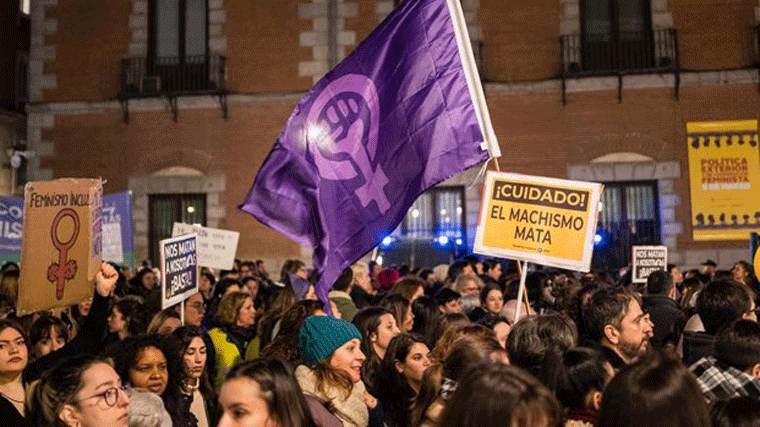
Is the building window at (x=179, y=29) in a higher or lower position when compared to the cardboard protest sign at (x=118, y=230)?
higher

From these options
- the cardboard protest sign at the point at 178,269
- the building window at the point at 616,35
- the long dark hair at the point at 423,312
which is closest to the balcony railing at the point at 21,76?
the building window at the point at 616,35

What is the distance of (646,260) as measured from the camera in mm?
12523

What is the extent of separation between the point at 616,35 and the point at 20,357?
16.2 metres

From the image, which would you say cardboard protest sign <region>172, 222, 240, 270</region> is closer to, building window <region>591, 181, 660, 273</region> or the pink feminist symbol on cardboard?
the pink feminist symbol on cardboard

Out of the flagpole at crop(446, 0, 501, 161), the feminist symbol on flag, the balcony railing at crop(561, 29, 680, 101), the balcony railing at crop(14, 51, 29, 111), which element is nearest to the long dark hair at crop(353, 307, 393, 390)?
the feminist symbol on flag

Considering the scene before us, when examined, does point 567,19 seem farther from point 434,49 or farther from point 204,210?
point 434,49

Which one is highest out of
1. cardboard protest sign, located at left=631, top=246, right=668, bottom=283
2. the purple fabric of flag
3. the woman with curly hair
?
the purple fabric of flag

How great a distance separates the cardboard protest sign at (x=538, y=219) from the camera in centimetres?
753

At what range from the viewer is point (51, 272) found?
698cm

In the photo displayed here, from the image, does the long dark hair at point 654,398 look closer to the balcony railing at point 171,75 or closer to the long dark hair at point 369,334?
the long dark hair at point 369,334

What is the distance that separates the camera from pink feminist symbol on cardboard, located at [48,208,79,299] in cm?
696

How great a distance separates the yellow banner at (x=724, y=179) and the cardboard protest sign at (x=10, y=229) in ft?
40.3

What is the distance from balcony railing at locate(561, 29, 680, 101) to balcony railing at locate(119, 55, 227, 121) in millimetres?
7237

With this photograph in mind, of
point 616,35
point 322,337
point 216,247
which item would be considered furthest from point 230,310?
point 616,35
